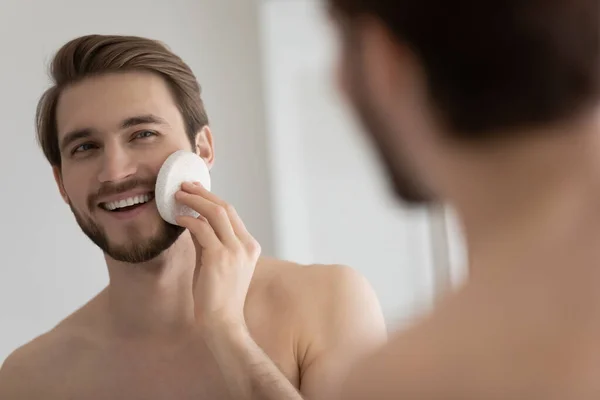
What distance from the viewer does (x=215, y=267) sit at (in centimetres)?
101

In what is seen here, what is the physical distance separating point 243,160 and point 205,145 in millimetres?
777

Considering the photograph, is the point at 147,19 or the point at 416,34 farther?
the point at 147,19

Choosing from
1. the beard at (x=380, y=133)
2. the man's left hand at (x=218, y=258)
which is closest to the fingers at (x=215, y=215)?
the man's left hand at (x=218, y=258)

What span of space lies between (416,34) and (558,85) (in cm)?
7

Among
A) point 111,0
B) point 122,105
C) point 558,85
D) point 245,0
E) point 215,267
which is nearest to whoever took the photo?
point 558,85

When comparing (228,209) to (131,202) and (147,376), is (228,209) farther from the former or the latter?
(147,376)

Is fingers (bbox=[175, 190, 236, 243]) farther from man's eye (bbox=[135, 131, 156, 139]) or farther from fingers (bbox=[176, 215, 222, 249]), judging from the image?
man's eye (bbox=[135, 131, 156, 139])

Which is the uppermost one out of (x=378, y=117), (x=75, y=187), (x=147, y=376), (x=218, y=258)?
(x=378, y=117)

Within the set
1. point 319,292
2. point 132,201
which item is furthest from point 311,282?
point 132,201

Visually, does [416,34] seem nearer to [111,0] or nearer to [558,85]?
[558,85]

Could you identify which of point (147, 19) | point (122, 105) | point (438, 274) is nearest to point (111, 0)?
point (147, 19)

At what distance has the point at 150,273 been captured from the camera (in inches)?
48.2

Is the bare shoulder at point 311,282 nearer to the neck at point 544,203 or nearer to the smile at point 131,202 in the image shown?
the smile at point 131,202

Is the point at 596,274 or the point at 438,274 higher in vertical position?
the point at 596,274
